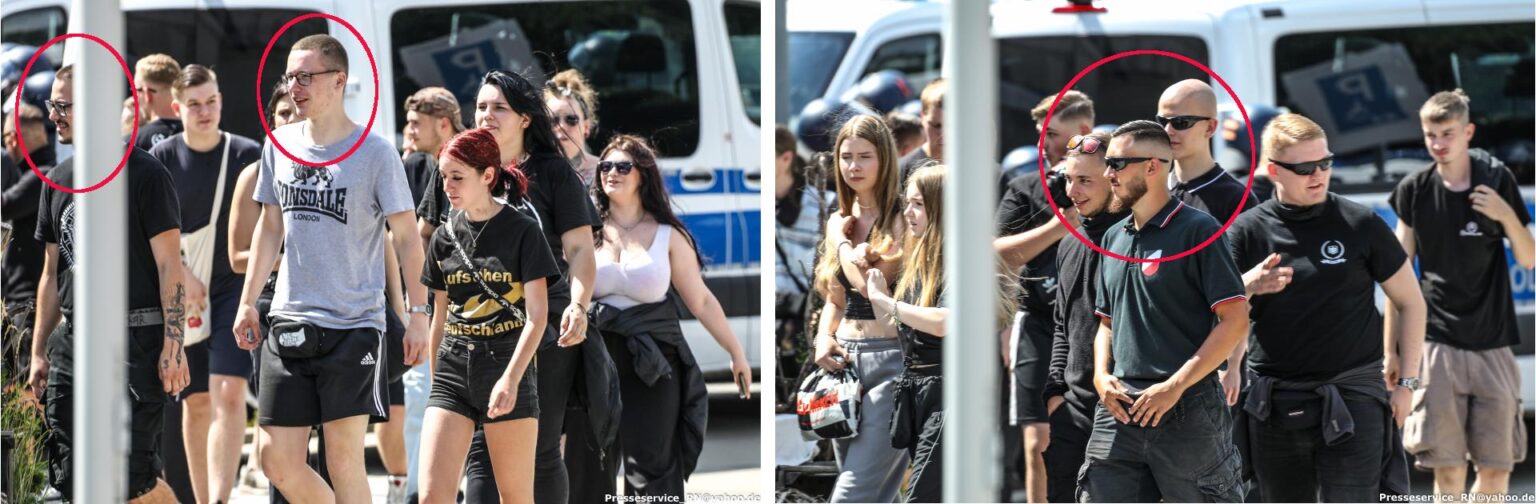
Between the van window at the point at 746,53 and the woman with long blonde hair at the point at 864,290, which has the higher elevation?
the van window at the point at 746,53

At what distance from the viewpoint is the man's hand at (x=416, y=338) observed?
5062 mm

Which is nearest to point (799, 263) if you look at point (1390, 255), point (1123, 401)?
point (1123, 401)

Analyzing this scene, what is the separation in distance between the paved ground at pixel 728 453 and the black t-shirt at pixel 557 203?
0.76 meters

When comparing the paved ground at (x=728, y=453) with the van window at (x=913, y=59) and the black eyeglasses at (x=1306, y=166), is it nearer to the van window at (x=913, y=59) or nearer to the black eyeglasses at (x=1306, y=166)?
the van window at (x=913, y=59)

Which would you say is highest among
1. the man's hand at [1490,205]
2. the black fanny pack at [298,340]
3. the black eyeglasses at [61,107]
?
the black eyeglasses at [61,107]

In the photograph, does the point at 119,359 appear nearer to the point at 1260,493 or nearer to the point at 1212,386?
the point at 1212,386

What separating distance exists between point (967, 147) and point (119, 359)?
1.35 meters

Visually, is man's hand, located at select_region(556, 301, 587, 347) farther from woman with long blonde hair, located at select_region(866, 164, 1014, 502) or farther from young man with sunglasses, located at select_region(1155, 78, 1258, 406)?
young man with sunglasses, located at select_region(1155, 78, 1258, 406)

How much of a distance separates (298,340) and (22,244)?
1713 mm

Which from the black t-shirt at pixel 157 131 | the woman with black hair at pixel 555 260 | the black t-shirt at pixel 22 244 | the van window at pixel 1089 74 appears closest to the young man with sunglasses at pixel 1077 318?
the woman with black hair at pixel 555 260

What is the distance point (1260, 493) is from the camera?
5.14m

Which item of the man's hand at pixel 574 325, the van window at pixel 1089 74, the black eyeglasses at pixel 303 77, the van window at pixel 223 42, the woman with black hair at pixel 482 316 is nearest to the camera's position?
the woman with black hair at pixel 482 316

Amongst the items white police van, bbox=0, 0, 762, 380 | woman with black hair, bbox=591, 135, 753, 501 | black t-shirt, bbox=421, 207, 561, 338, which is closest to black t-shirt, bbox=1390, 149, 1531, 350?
white police van, bbox=0, 0, 762, 380

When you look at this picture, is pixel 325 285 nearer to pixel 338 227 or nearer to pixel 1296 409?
pixel 338 227
